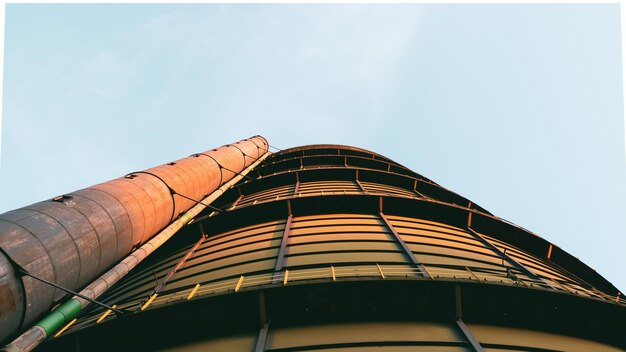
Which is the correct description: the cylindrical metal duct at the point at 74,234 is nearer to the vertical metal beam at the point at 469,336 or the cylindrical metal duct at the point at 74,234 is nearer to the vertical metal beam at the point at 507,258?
the vertical metal beam at the point at 469,336

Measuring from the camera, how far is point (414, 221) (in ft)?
33.5

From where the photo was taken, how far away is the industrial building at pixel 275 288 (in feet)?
17.4

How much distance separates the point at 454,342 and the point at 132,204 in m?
6.66

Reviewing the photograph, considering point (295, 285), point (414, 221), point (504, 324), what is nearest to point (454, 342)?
point (504, 324)

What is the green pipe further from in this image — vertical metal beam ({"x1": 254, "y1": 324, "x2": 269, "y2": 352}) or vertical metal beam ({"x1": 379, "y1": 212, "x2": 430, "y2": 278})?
vertical metal beam ({"x1": 379, "y1": 212, "x2": 430, "y2": 278})

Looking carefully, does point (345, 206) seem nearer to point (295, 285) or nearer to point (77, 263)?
point (295, 285)

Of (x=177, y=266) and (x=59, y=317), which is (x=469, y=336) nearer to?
(x=59, y=317)

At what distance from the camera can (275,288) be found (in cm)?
553

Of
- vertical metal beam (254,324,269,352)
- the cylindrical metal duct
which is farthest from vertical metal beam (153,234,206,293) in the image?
vertical metal beam (254,324,269,352)

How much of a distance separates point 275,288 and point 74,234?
11.3 feet

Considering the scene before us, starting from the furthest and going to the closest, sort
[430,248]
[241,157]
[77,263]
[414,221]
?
1. [241,157]
2. [414,221]
3. [430,248]
4. [77,263]

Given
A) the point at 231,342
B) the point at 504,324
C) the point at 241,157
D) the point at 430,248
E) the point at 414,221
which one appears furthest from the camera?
the point at 241,157

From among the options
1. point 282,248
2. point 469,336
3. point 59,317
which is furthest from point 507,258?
point 59,317

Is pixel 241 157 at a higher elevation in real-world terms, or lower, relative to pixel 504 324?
higher
